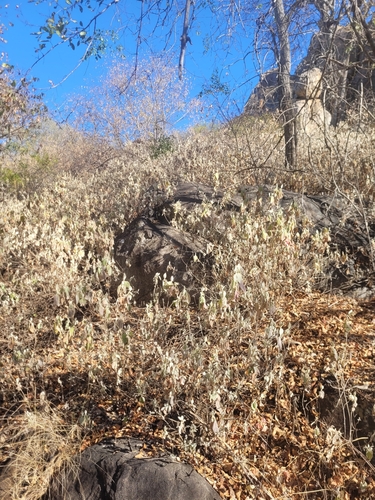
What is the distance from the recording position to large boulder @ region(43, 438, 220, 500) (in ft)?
6.96

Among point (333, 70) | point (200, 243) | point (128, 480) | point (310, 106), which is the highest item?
point (333, 70)

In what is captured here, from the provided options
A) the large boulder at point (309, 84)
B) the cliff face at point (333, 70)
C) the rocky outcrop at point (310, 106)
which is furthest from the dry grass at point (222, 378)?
the cliff face at point (333, 70)

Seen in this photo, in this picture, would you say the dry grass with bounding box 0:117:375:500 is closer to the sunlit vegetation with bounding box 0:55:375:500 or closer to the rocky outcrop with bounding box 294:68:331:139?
the sunlit vegetation with bounding box 0:55:375:500

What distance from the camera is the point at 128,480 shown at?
85.4 inches

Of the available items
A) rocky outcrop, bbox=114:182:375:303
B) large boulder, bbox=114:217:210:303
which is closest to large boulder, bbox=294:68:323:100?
rocky outcrop, bbox=114:182:375:303

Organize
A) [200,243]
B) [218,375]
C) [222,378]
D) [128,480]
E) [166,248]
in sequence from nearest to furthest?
1. [128,480]
2. [218,375]
3. [222,378]
4. [200,243]
5. [166,248]

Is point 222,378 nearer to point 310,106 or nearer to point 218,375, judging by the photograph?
point 218,375

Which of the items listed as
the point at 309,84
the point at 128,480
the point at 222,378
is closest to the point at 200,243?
the point at 222,378

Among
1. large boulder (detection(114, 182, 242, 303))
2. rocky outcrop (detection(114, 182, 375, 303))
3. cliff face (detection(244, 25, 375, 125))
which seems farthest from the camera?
large boulder (detection(114, 182, 242, 303))

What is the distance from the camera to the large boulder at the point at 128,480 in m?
2.12

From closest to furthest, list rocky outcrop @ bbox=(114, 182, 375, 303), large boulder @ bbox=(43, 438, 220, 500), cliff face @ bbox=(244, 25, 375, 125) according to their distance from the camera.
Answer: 1. large boulder @ bbox=(43, 438, 220, 500)
2. cliff face @ bbox=(244, 25, 375, 125)
3. rocky outcrop @ bbox=(114, 182, 375, 303)

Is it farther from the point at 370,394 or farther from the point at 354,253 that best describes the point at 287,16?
the point at 370,394

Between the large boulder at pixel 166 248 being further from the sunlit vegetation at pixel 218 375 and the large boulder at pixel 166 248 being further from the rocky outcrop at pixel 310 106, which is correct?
the rocky outcrop at pixel 310 106

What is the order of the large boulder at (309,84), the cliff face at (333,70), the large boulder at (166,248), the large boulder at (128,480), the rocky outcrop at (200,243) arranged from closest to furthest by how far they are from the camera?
the large boulder at (128,480)
the cliff face at (333,70)
the large boulder at (309,84)
the rocky outcrop at (200,243)
the large boulder at (166,248)
